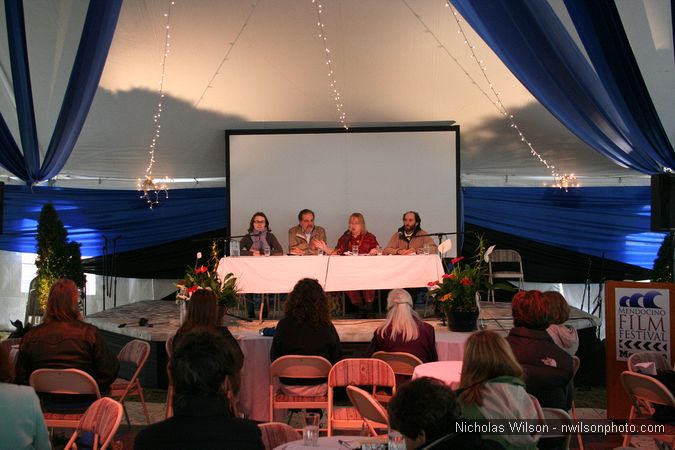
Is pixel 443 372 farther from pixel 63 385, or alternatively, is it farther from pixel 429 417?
pixel 63 385

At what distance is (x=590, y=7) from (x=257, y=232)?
4.57 metres

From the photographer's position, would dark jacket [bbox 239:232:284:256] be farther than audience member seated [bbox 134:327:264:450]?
Yes

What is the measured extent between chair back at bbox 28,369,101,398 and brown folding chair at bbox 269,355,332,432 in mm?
1062

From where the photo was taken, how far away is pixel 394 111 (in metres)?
9.60

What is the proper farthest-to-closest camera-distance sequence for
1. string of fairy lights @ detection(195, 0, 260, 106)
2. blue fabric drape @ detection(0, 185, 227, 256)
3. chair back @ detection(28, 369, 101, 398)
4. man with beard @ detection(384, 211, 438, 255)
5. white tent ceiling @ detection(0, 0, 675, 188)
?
1. blue fabric drape @ detection(0, 185, 227, 256)
2. man with beard @ detection(384, 211, 438, 255)
3. string of fairy lights @ detection(195, 0, 260, 106)
4. white tent ceiling @ detection(0, 0, 675, 188)
5. chair back @ detection(28, 369, 101, 398)

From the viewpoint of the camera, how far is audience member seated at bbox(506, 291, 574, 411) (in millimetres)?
3785

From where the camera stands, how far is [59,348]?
4.33 metres

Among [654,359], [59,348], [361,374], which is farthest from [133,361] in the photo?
[654,359]

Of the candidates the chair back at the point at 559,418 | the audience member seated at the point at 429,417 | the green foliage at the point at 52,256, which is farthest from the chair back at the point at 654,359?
the green foliage at the point at 52,256

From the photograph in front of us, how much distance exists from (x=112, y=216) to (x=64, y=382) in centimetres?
661

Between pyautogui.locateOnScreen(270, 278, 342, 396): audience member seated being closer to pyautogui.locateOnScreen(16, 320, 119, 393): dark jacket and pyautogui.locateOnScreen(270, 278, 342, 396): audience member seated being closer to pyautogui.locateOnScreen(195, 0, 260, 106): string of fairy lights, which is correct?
pyautogui.locateOnScreen(16, 320, 119, 393): dark jacket

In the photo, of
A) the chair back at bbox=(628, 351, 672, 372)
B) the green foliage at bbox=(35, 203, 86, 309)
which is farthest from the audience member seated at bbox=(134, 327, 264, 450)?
the green foliage at bbox=(35, 203, 86, 309)

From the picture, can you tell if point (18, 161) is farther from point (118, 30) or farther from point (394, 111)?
point (394, 111)

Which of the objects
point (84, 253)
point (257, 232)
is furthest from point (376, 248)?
point (84, 253)
